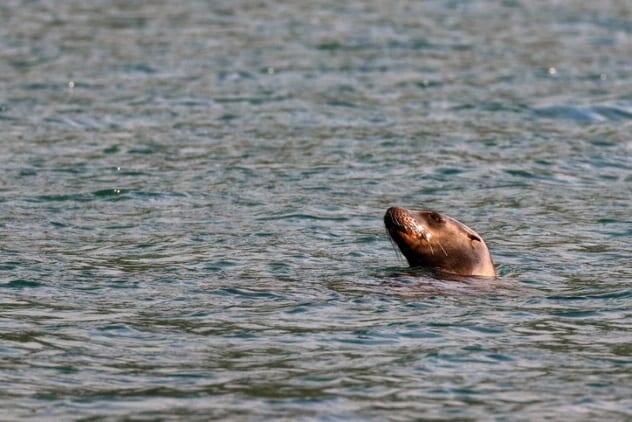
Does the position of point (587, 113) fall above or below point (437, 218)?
below

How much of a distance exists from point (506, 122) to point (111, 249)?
817 cm

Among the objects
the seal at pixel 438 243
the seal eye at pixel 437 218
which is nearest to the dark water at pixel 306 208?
the seal at pixel 438 243

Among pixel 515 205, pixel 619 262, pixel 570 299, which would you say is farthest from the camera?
pixel 515 205

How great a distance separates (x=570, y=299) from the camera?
470 inches

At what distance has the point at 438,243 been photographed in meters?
13.2

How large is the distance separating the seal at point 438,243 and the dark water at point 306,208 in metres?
0.31

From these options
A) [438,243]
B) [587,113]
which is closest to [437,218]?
[438,243]

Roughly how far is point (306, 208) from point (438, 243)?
8.51 ft

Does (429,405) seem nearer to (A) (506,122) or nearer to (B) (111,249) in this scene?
(B) (111,249)

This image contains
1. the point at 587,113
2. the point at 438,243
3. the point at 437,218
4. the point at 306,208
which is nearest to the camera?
the point at 438,243

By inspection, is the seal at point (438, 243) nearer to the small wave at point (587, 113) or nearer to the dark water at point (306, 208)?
the dark water at point (306, 208)

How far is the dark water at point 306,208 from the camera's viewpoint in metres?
9.49

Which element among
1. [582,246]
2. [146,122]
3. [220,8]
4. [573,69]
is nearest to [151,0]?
[220,8]

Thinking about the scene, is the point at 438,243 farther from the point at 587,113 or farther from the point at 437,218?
the point at 587,113
